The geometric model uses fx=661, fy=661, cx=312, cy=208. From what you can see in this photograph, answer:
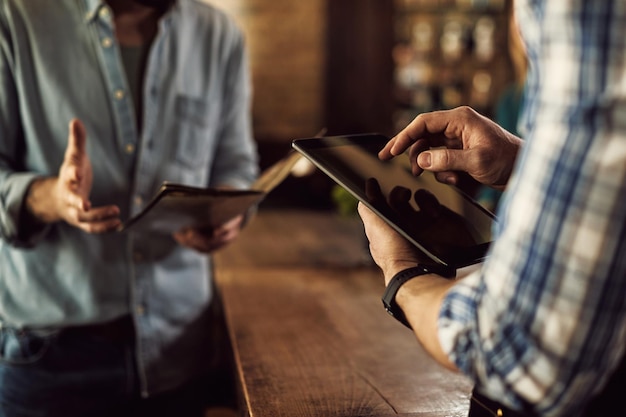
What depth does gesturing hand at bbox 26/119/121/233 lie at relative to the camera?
1.20m

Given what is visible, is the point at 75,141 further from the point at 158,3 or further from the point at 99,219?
the point at 158,3

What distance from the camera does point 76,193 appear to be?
1204 millimetres

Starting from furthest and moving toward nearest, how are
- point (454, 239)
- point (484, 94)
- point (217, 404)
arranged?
point (484, 94) < point (217, 404) < point (454, 239)

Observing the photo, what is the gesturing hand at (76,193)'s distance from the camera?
3.93 feet

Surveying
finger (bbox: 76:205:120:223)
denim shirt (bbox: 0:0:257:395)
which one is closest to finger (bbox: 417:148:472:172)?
finger (bbox: 76:205:120:223)

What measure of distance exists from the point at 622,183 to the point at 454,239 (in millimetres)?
327

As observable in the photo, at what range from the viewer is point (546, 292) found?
0.56 metres

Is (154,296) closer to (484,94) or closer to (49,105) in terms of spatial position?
(49,105)

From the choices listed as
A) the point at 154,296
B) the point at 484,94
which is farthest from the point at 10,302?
the point at 484,94

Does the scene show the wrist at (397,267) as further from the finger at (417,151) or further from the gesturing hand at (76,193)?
the gesturing hand at (76,193)

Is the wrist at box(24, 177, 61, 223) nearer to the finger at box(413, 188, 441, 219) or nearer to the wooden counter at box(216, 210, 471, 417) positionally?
the wooden counter at box(216, 210, 471, 417)

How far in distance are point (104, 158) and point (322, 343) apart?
648 millimetres

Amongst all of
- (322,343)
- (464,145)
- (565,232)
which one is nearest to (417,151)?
(464,145)

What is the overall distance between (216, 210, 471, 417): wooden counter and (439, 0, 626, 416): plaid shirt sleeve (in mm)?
421
